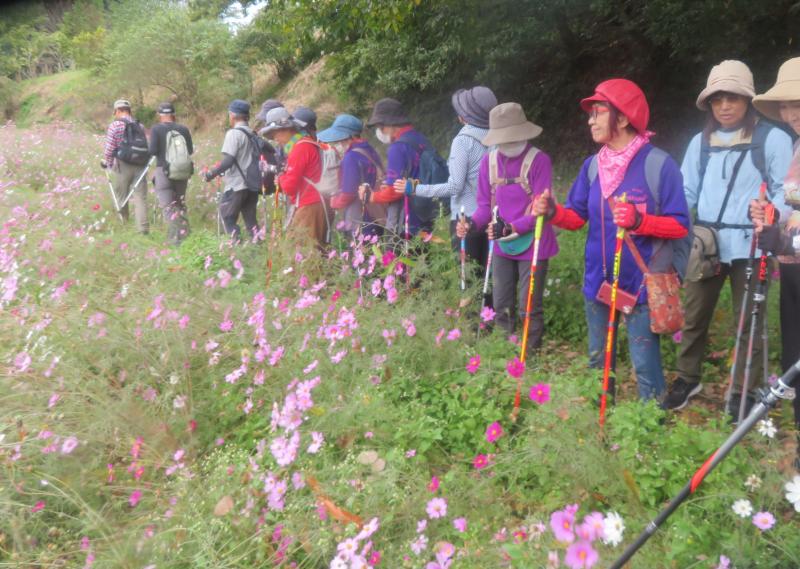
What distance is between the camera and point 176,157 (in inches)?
290

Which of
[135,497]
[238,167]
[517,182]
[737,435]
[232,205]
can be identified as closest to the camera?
[737,435]

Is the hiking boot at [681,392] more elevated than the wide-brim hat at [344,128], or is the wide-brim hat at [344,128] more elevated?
the wide-brim hat at [344,128]

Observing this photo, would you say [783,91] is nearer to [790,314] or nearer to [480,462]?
[790,314]

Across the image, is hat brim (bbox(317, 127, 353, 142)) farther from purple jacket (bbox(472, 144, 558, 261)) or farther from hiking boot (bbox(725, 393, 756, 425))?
hiking boot (bbox(725, 393, 756, 425))

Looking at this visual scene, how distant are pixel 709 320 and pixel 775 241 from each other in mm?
1043

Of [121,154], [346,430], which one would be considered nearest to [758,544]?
[346,430]

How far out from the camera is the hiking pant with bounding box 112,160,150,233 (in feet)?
25.8

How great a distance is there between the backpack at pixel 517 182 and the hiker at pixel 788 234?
4.26 ft

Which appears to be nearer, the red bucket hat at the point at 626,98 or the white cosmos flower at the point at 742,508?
the white cosmos flower at the point at 742,508

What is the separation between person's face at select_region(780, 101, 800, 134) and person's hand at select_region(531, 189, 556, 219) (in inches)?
44.6

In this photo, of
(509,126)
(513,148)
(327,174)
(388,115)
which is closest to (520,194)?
(513,148)

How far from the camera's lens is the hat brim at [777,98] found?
2.86 metres

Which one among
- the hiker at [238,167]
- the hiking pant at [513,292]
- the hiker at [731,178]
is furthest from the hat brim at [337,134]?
the hiker at [731,178]

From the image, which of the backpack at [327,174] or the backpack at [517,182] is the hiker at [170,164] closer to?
the backpack at [327,174]
